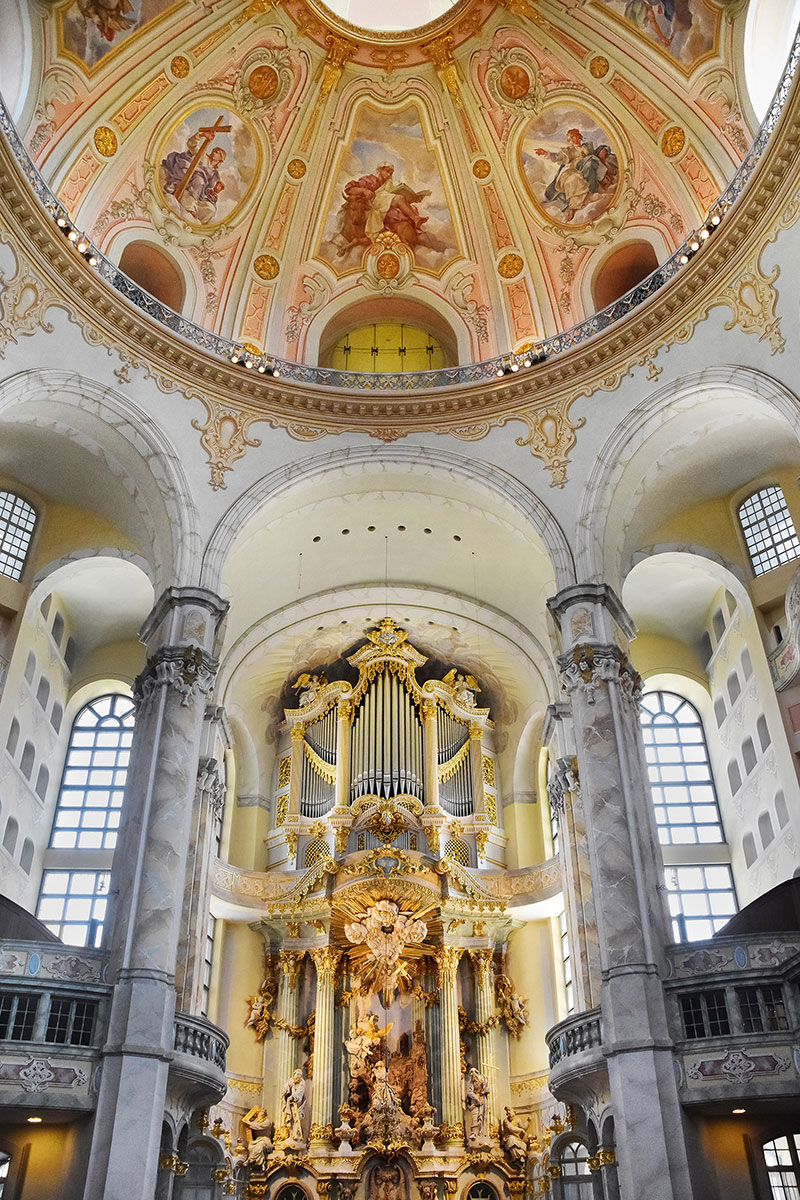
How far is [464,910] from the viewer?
2522 centimetres

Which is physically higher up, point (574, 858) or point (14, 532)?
point (14, 532)

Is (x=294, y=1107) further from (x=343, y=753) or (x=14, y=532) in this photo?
(x=14, y=532)

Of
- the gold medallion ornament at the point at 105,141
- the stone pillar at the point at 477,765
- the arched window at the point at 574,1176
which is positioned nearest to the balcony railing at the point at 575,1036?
the arched window at the point at 574,1176

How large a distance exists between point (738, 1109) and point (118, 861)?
1069 cm

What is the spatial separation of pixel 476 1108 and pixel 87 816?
11.4 metres

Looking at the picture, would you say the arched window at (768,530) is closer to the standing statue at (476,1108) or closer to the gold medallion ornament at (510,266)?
the gold medallion ornament at (510,266)

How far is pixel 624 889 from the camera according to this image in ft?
55.1

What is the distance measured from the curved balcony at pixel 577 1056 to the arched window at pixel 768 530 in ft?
34.8

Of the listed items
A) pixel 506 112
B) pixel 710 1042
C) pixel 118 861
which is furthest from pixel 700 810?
pixel 506 112

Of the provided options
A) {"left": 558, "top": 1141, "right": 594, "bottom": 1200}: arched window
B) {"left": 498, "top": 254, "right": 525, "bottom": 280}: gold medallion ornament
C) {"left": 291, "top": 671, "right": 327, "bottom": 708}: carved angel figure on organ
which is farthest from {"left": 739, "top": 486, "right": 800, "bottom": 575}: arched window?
{"left": 558, "top": 1141, "right": 594, "bottom": 1200}: arched window

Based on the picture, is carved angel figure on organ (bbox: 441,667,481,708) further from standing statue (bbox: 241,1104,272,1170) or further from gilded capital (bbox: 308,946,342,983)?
standing statue (bbox: 241,1104,272,1170)

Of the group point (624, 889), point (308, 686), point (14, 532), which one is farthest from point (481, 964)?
point (14, 532)

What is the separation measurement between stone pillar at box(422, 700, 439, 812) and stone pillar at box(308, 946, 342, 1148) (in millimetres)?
4479

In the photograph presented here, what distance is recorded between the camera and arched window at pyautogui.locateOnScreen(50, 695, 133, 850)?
81.4 feet
